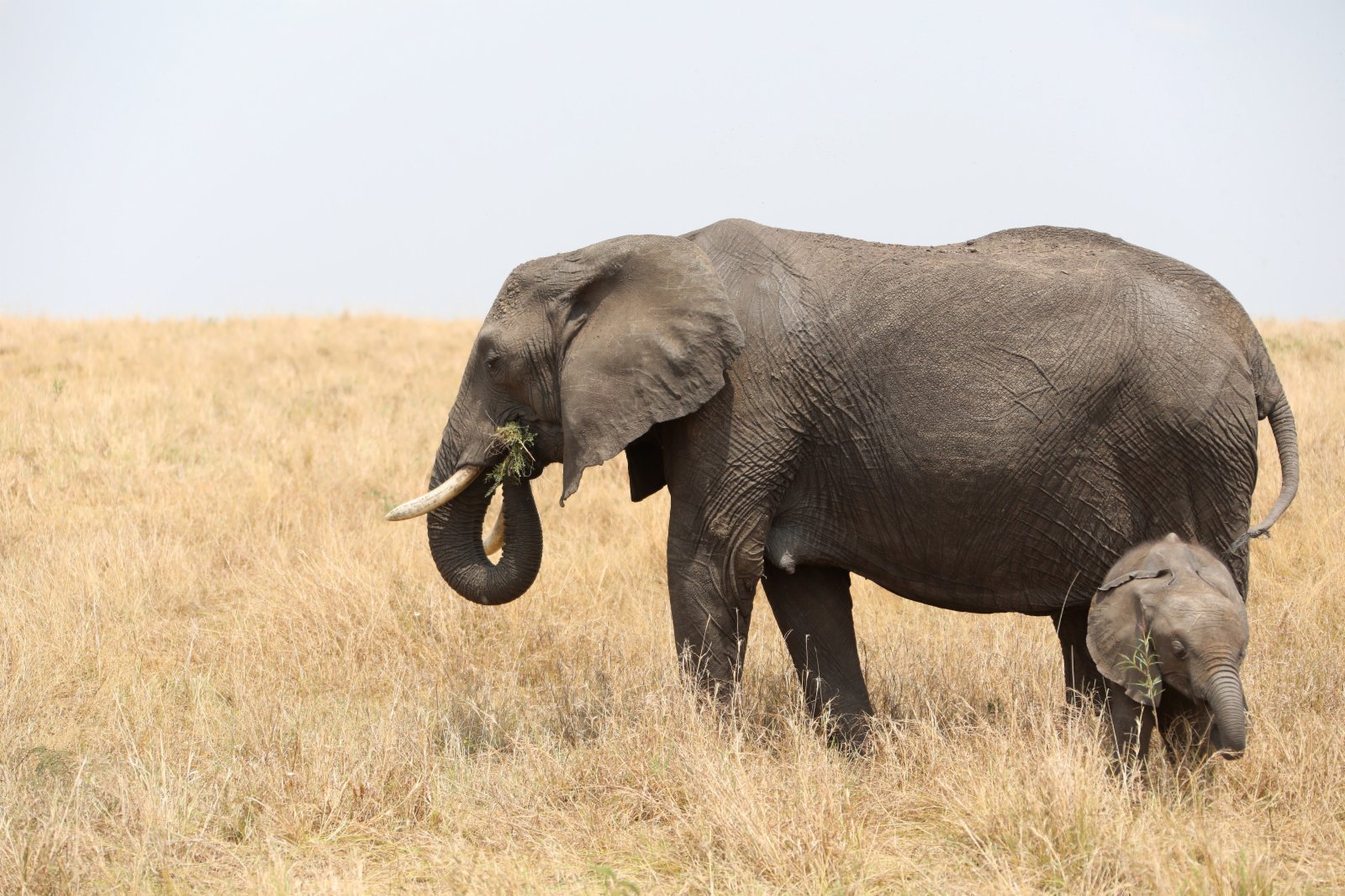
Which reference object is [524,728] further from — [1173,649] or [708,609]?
[1173,649]

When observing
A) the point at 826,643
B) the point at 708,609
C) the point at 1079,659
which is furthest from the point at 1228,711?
the point at 708,609

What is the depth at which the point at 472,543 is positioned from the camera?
6141mm

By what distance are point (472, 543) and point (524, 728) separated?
94 cm

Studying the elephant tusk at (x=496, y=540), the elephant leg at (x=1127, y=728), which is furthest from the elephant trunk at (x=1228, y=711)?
the elephant tusk at (x=496, y=540)

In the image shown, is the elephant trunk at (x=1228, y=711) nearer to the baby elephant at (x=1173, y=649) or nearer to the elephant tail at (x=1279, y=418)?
the baby elephant at (x=1173, y=649)

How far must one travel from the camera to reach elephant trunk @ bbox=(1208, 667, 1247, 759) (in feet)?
14.7

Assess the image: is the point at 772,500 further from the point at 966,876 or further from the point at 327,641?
the point at 327,641

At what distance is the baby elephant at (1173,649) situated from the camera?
458 cm

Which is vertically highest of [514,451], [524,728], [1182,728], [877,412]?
[877,412]

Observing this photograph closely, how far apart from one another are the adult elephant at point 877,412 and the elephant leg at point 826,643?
1 cm

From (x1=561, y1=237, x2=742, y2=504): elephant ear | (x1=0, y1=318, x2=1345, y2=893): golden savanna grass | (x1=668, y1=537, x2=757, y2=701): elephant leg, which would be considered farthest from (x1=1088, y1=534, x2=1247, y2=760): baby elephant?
(x1=561, y1=237, x2=742, y2=504): elephant ear

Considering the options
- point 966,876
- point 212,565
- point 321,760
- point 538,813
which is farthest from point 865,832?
point 212,565

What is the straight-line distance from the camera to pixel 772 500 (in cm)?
552

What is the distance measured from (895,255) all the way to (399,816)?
3173 millimetres
